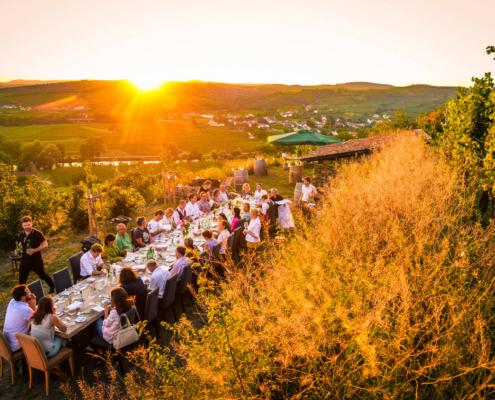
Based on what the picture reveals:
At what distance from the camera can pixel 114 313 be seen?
490 cm

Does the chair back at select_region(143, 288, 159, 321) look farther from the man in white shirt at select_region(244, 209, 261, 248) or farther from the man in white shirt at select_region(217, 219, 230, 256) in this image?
the man in white shirt at select_region(244, 209, 261, 248)

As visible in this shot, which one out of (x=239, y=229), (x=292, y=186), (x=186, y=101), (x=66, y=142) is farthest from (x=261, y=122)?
(x=239, y=229)

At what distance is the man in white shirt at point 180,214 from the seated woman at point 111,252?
2.30 meters

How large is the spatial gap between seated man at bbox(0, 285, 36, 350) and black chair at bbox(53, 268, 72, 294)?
1431 millimetres

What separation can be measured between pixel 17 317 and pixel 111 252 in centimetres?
217

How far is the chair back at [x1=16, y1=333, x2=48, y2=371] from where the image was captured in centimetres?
451

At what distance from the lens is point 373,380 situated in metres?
2.70

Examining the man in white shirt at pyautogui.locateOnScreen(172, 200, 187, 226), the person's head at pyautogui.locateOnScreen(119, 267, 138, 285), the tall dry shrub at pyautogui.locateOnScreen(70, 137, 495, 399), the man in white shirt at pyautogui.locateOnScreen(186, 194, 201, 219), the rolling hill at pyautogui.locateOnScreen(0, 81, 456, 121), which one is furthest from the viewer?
the rolling hill at pyautogui.locateOnScreen(0, 81, 456, 121)

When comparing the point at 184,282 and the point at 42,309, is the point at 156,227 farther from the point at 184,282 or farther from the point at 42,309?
the point at 42,309

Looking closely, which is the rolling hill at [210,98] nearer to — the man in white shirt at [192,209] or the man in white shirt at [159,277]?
the man in white shirt at [192,209]

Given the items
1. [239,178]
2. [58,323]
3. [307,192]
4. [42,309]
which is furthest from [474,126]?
[239,178]

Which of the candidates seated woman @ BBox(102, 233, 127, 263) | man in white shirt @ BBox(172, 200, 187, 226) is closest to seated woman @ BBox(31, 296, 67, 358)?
seated woman @ BBox(102, 233, 127, 263)

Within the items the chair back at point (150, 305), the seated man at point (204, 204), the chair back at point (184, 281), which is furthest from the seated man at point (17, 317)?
the seated man at point (204, 204)

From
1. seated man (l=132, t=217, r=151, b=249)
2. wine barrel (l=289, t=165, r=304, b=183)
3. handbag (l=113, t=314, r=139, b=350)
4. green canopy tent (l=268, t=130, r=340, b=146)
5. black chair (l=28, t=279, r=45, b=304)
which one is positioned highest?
green canopy tent (l=268, t=130, r=340, b=146)
